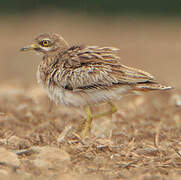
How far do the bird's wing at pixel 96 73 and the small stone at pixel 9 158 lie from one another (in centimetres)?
140

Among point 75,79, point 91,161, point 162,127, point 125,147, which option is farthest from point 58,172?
point 162,127

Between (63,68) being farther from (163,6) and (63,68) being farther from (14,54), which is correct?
(163,6)

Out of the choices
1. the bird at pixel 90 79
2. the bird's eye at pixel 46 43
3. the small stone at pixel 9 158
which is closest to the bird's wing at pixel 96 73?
the bird at pixel 90 79

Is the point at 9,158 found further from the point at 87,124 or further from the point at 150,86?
the point at 150,86

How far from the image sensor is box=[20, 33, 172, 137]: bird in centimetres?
502

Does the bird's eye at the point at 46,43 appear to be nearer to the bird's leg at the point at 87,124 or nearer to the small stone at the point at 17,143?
the bird's leg at the point at 87,124

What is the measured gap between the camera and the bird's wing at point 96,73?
501 centimetres

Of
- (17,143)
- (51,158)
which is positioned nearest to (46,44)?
(17,143)

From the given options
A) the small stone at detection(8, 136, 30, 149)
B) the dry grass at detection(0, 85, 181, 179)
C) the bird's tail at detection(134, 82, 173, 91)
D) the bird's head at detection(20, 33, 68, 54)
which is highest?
the bird's head at detection(20, 33, 68, 54)

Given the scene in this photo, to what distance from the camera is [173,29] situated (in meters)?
19.6

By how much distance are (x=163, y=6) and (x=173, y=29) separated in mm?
2647

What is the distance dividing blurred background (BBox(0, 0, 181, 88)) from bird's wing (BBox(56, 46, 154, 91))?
701cm

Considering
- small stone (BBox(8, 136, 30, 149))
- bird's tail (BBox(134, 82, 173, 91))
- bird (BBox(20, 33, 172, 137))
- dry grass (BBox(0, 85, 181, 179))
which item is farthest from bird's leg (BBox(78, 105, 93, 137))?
small stone (BBox(8, 136, 30, 149))

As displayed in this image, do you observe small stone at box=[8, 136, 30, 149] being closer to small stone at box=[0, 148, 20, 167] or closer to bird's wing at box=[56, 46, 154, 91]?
small stone at box=[0, 148, 20, 167]
